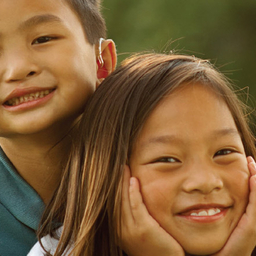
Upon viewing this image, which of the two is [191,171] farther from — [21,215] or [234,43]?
[234,43]

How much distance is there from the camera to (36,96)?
10.1 ft

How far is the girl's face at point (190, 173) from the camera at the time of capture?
2680mm

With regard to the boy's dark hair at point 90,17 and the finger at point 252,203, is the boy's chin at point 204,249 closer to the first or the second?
the finger at point 252,203

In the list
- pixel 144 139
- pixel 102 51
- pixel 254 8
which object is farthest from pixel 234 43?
pixel 144 139

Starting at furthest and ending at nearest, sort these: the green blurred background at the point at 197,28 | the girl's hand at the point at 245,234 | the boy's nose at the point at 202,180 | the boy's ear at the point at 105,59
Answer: the green blurred background at the point at 197,28
the boy's ear at the point at 105,59
the girl's hand at the point at 245,234
the boy's nose at the point at 202,180

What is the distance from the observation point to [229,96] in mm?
2932

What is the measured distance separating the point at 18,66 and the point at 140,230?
2.96 feet

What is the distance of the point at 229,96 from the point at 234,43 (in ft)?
28.8

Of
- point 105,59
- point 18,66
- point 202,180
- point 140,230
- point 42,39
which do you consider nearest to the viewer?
point 202,180

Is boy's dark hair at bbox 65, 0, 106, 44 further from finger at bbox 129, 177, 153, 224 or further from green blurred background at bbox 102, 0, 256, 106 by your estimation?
green blurred background at bbox 102, 0, 256, 106

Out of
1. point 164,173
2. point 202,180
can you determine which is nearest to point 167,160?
point 164,173

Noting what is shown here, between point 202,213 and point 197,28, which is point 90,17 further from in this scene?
point 197,28

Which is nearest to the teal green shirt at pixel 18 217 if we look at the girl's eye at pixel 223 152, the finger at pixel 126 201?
the finger at pixel 126 201

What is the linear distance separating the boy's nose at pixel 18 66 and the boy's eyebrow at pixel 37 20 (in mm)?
121
